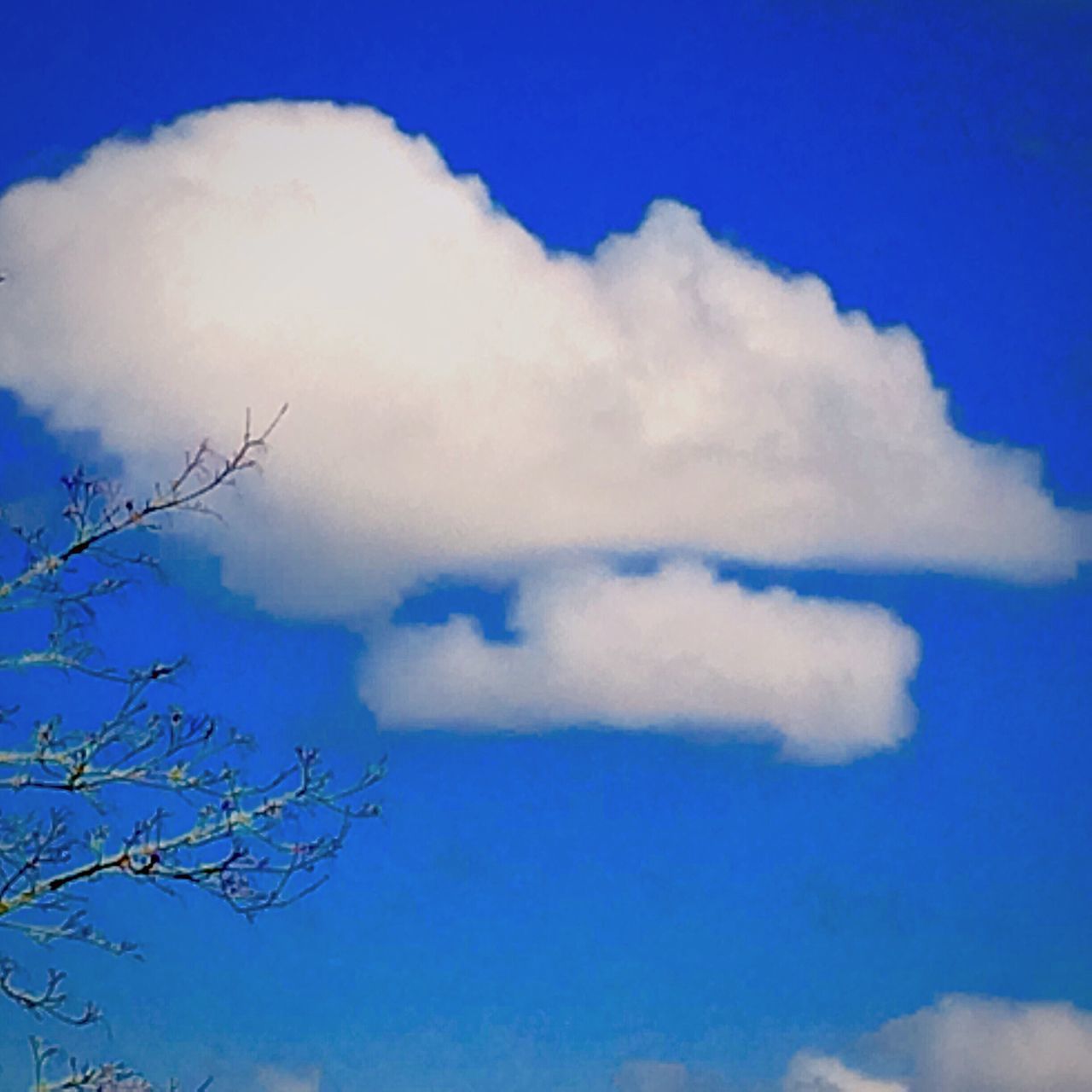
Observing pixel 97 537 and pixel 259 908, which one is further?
pixel 97 537

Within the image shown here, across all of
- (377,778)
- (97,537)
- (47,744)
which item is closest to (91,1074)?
(47,744)

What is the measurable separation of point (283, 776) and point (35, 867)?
175cm

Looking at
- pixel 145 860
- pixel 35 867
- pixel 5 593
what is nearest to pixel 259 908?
pixel 145 860

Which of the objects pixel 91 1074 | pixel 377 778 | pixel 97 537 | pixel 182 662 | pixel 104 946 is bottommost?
pixel 91 1074

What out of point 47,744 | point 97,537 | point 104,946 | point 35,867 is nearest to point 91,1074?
point 104,946

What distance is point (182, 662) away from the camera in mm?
9305

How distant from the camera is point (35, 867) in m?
9.42

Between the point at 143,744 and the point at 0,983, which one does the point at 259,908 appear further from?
the point at 0,983

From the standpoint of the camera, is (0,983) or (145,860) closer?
(145,860)

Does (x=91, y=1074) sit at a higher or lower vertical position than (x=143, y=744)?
lower

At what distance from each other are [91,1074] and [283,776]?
242 cm

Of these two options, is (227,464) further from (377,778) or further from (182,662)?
(377,778)

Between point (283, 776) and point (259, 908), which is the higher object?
point (283, 776)

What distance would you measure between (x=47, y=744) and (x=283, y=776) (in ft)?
5.19
